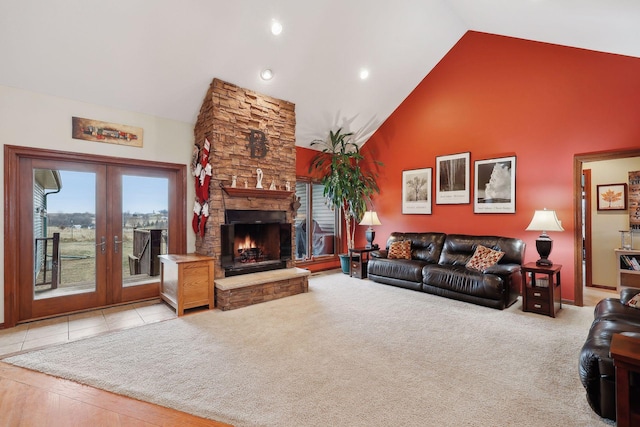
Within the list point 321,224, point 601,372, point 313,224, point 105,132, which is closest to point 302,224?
point 313,224

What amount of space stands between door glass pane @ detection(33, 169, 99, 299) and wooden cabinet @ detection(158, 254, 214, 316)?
3.25 ft

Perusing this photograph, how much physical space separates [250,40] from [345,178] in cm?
318

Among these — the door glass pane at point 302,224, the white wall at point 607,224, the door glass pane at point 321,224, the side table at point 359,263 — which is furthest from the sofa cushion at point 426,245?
the white wall at point 607,224

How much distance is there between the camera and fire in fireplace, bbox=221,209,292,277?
14.5 feet

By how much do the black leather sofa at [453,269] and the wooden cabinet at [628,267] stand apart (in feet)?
6.04

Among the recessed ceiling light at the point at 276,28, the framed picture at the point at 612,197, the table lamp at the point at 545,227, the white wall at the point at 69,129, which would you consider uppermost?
the recessed ceiling light at the point at 276,28

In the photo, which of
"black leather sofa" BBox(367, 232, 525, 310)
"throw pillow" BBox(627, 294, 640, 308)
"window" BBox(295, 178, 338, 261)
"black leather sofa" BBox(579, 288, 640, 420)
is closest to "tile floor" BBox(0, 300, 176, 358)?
"window" BBox(295, 178, 338, 261)

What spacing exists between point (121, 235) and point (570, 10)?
20.4ft

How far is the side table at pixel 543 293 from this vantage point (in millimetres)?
3713

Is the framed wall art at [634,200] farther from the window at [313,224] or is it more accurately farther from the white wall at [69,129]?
the white wall at [69,129]

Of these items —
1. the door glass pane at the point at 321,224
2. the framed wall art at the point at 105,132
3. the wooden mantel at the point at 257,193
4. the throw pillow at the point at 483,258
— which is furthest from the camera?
the door glass pane at the point at 321,224

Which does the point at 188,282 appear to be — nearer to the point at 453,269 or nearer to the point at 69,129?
the point at 69,129

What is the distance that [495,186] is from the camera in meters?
5.04

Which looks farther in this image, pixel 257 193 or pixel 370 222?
pixel 370 222
